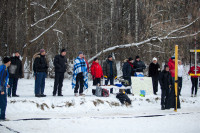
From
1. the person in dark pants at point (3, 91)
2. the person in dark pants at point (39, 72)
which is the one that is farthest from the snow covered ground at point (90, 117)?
the person in dark pants at point (39, 72)

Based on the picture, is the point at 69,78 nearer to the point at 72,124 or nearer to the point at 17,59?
the point at 17,59

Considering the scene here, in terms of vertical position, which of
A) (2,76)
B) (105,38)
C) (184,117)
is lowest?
(184,117)

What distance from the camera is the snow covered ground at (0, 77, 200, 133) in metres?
8.01

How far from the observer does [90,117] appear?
9.55 metres

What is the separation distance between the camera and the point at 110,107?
11906 millimetres

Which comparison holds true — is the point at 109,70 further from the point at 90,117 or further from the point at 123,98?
the point at 90,117

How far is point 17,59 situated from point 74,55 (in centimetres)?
1134

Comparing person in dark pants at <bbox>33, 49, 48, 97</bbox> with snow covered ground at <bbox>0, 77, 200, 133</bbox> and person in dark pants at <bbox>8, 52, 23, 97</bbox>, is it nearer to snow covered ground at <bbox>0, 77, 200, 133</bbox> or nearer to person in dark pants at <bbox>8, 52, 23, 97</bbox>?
person in dark pants at <bbox>8, 52, 23, 97</bbox>

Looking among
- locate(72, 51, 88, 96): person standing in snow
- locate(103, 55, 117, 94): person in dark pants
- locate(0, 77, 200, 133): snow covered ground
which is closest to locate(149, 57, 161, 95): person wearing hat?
locate(0, 77, 200, 133): snow covered ground

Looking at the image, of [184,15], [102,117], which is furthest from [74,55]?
[102,117]

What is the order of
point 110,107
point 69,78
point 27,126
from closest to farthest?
1. point 27,126
2. point 110,107
3. point 69,78

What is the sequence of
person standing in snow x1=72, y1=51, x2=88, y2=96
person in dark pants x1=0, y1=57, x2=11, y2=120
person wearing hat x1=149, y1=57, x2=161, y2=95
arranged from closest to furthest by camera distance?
person in dark pants x1=0, y1=57, x2=11, y2=120 < person standing in snow x1=72, y1=51, x2=88, y2=96 < person wearing hat x1=149, y1=57, x2=161, y2=95

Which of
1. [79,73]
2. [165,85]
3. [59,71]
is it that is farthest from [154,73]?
[59,71]

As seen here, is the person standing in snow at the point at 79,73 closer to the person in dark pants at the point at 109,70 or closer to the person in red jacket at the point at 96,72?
the person in red jacket at the point at 96,72
